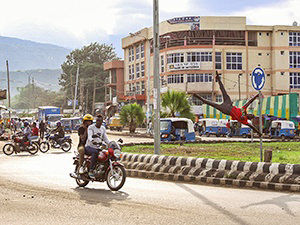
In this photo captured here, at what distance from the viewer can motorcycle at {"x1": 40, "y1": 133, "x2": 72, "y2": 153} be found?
25.3 m

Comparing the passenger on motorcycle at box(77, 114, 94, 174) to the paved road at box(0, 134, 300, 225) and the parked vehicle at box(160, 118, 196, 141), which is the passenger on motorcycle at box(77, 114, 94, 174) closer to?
the paved road at box(0, 134, 300, 225)

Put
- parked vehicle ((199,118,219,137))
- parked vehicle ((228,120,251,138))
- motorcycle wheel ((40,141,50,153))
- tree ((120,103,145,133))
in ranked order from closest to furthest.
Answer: motorcycle wheel ((40,141,50,153)) < parked vehicle ((228,120,251,138)) < parked vehicle ((199,118,219,137)) < tree ((120,103,145,133))

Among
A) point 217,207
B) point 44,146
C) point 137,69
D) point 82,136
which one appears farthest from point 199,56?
point 217,207

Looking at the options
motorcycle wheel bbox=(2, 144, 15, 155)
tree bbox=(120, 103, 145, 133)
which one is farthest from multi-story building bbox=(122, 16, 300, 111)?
motorcycle wheel bbox=(2, 144, 15, 155)

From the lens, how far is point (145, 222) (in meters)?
7.09

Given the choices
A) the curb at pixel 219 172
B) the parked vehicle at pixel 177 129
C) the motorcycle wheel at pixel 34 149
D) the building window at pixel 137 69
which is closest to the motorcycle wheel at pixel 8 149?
the motorcycle wheel at pixel 34 149

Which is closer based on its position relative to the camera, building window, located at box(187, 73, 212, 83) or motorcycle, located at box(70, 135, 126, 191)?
motorcycle, located at box(70, 135, 126, 191)

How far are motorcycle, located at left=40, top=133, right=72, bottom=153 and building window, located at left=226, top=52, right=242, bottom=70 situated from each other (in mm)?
44941

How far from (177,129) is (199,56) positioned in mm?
40429

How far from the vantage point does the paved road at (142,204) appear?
7.32m

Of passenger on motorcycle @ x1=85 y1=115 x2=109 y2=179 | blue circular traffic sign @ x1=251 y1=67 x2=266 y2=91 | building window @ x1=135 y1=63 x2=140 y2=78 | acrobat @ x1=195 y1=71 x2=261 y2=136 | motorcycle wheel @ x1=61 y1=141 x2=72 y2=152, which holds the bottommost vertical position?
motorcycle wheel @ x1=61 y1=141 x2=72 y2=152

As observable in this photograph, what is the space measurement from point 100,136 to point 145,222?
4336 mm

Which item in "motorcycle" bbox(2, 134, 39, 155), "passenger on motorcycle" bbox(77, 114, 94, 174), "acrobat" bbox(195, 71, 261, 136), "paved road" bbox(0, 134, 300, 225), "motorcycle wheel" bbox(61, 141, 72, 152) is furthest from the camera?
"motorcycle wheel" bbox(61, 141, 72, 152)

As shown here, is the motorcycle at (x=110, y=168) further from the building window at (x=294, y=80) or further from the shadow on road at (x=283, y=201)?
the building window at (x=294, y=80)
